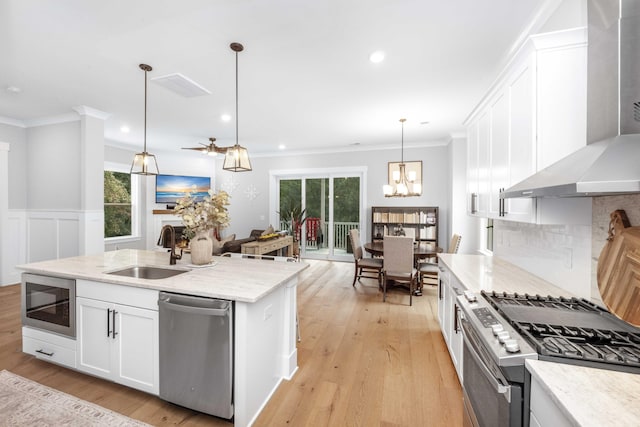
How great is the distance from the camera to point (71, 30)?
2203 mm

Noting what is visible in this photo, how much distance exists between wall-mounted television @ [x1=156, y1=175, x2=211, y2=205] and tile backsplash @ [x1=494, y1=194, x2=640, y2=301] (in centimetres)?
635

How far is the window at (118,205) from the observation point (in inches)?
240

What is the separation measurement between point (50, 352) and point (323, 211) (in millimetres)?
5336

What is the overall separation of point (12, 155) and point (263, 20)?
5.24 metres

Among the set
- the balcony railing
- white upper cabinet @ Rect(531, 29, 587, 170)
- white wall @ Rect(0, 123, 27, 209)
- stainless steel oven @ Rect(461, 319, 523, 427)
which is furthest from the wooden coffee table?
white upper cabinet @ Rect(531, 29, 587, 170)

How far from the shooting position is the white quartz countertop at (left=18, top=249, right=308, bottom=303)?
1695 mm

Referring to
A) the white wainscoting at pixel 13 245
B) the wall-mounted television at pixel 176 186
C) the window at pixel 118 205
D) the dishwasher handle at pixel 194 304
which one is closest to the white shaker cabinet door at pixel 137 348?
the dishwasher handle at pixel 194 304

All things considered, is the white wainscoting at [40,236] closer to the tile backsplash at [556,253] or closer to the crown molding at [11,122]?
the crown molding at [11,122]

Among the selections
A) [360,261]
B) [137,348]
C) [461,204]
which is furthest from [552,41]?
[461,204]

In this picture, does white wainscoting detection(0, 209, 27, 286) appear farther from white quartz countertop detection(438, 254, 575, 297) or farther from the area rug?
white quartz countertop detection(438, 254, 575, 297)

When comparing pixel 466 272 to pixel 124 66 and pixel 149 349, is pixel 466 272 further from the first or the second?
pixel 124 66

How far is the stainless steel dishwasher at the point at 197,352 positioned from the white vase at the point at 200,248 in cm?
57

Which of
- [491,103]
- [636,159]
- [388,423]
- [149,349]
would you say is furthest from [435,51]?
[149,349]

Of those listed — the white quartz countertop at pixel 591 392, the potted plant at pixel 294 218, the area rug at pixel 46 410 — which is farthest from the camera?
the potted plant at pixel 294 218
